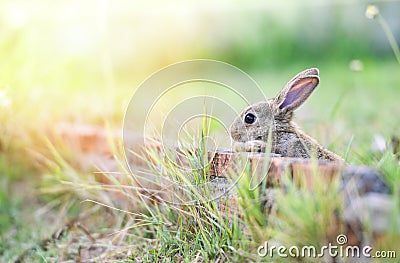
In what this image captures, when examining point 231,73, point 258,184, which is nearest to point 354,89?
point 231,73

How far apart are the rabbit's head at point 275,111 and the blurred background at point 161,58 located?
0.26 meters

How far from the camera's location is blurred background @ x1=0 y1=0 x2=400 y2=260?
11.0 feet

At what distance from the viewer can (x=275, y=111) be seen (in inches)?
88.0

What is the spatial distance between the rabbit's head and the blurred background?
256mm

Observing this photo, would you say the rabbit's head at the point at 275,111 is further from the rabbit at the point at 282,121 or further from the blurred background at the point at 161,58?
the blurred background at the point at 161,58

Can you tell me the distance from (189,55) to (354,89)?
6.88ft

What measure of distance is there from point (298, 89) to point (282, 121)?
5.2 inches

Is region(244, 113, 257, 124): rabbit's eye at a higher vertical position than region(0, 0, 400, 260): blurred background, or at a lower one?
lower

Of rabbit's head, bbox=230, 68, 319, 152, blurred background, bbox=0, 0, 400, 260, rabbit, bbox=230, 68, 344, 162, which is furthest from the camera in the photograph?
blurred background, bbox=0, 0, 400, 260

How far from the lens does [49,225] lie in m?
2.88

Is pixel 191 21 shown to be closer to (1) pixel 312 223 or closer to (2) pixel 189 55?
(2) pixel 189 55

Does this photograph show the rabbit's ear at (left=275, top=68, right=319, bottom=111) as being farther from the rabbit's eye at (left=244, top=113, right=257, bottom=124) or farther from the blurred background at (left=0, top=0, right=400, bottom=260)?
the blurred background at (left=0, top=0, right=400, bottom=260)

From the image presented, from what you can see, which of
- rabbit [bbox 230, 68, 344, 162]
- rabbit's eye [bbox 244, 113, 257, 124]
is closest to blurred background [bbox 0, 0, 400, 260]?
rabbit [bbox 230, 68, 344, 162]

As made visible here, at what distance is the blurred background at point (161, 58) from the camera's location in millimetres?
3354
